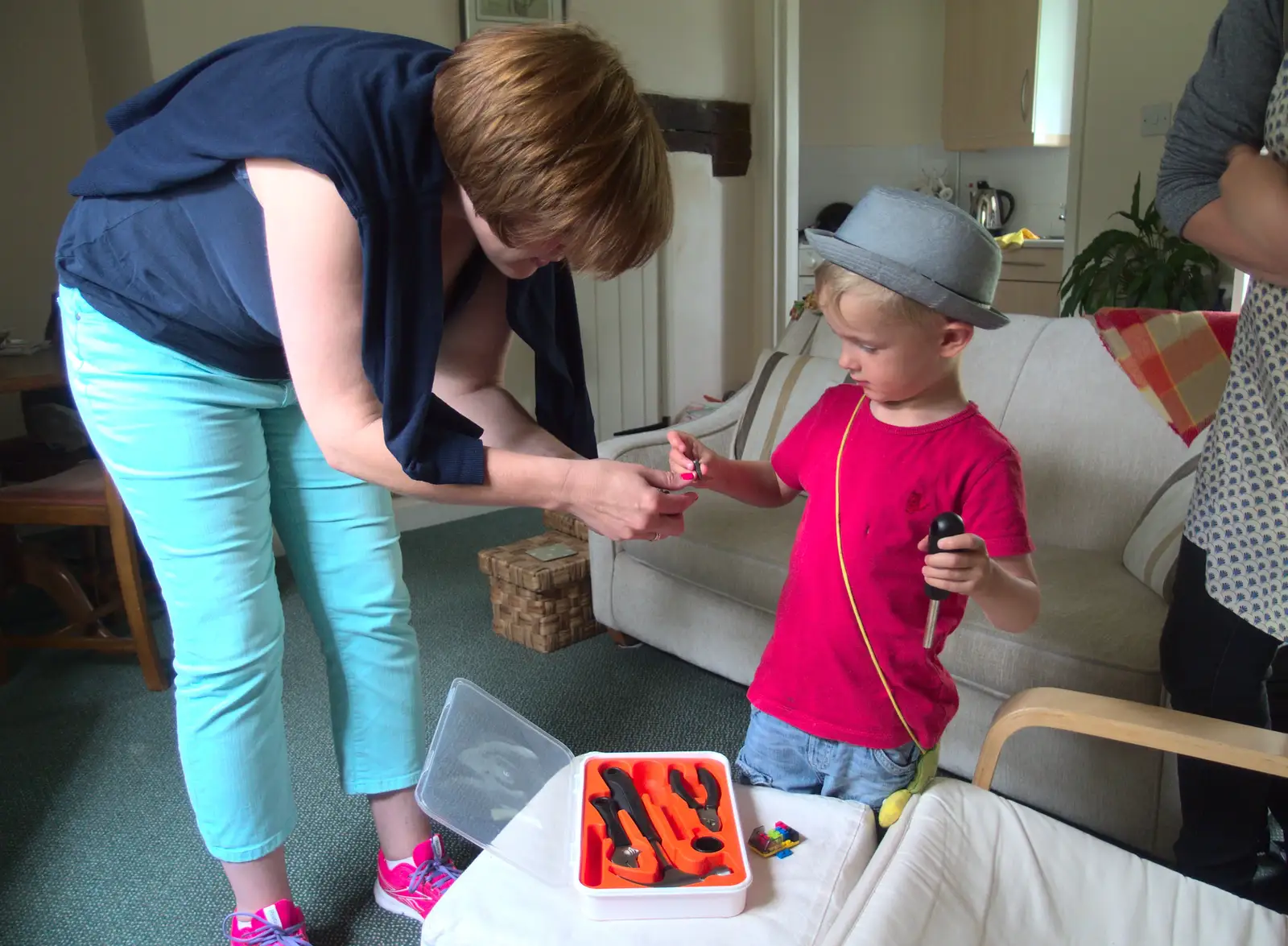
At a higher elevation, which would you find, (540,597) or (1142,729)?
(1142,729)

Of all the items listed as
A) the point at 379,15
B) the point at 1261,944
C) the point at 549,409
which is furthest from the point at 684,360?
the point at 1261,944

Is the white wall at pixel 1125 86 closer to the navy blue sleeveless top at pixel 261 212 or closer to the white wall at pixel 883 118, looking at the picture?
the white wall at pixel 883 118

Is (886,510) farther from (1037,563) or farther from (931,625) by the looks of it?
(1037,563)

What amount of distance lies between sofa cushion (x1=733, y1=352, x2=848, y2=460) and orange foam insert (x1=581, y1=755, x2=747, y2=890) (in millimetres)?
1244

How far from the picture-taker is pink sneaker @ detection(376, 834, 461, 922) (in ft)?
4.71

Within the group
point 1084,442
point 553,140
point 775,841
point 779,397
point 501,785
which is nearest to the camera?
point 553,140

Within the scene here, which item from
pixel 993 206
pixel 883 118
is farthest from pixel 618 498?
pixel 883 118

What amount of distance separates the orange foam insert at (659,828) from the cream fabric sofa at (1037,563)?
742 millimetres

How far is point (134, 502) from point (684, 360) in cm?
301

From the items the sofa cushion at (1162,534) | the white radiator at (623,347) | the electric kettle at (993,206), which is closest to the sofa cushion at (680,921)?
the sofa cushion at (1162,534)

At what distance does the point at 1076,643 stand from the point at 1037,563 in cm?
30

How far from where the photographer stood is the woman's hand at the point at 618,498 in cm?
104

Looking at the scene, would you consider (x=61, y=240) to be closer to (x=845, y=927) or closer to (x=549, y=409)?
(x=549, y=409)

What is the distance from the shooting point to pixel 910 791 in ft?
3.68
